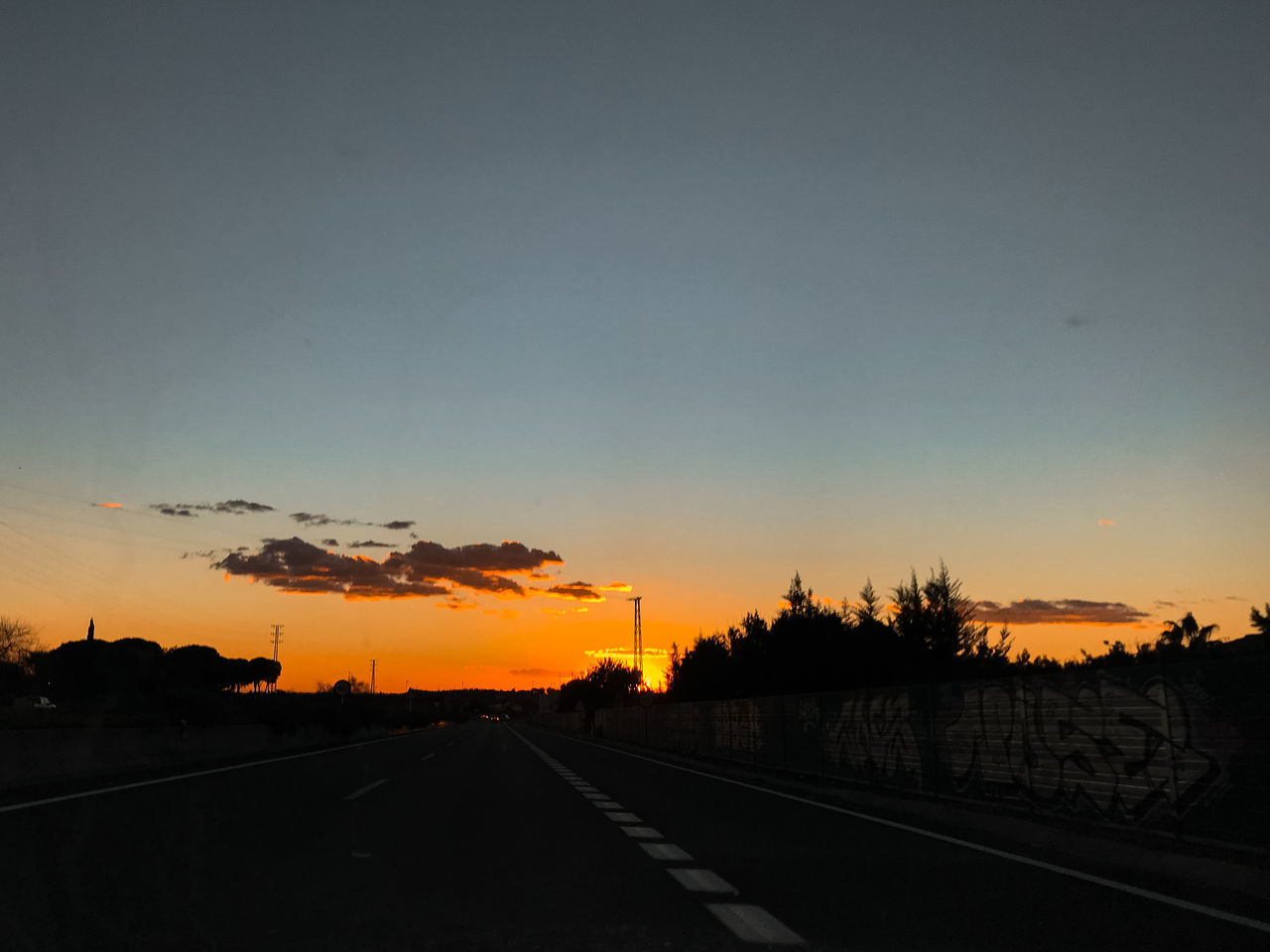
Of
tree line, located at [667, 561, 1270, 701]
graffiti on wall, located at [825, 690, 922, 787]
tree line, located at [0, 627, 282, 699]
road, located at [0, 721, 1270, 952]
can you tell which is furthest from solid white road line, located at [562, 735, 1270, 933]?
tree line, located at [0, 627, 282, 699]

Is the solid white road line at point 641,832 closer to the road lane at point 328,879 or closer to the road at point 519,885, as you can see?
the road at point 519,885

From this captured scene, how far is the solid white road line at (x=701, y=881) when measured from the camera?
305 inches

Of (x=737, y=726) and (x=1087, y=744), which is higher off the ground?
(x=737, y=726)

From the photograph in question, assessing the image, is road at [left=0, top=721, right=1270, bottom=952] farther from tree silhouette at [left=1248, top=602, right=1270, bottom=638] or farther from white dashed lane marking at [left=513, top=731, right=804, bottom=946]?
tree silhouette at [left=1248, top=602, right=1270, bottom=638]

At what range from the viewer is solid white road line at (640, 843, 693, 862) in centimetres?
946

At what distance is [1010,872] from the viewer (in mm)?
8938

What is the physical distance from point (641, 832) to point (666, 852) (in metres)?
1.76

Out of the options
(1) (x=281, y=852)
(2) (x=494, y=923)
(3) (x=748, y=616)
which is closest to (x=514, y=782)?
(1) (x=281, y=852)

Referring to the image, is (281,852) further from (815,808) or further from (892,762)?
(892,762)

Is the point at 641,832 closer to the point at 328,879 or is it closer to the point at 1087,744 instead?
the point at 328,879

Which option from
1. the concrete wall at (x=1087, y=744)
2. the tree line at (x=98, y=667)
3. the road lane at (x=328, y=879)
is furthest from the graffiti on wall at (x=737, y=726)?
the tree line at (x=98, y=667)

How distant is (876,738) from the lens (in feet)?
64.2

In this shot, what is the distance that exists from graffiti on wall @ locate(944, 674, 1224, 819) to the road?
2189 mm

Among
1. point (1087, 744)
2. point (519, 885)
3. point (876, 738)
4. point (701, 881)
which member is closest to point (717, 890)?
point (701, 881)
